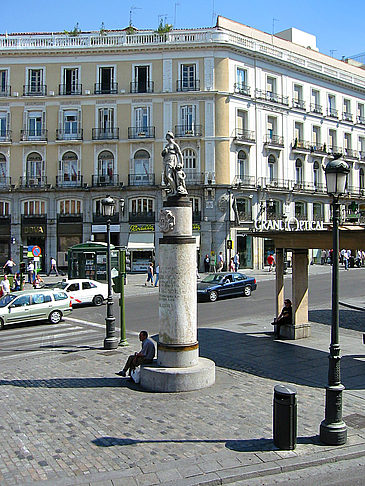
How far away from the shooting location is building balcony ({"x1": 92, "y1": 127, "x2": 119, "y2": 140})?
41812 mm

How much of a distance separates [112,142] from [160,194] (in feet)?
20.0

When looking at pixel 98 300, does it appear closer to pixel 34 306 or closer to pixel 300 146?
pixel 34 306

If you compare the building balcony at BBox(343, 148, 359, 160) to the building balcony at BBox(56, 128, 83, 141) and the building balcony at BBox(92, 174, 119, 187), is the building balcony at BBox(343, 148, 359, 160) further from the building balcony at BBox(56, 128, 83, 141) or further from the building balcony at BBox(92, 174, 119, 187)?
the building balcony at BBox(56, 128, 83, 141)

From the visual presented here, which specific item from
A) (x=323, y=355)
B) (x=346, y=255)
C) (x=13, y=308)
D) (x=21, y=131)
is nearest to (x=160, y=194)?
(x=21, y=131)

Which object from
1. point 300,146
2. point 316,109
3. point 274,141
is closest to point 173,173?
point 274,141

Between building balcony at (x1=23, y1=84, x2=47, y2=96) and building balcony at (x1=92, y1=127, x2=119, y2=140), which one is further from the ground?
building balcony at (x1=23, y1=84, x2=47, y2=96)

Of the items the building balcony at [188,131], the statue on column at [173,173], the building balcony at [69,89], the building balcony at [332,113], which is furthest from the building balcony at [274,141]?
the statue on column at [173,173]

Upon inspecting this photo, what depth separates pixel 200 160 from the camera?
41.6 m

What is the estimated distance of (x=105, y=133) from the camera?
138 ft

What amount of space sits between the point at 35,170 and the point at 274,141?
21476 mm

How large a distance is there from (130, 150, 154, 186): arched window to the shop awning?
434 centimetres

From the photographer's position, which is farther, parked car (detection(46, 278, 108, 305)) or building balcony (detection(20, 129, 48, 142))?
building balcony (detection(20, 129, 48, 142))

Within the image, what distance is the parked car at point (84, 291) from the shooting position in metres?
24.4

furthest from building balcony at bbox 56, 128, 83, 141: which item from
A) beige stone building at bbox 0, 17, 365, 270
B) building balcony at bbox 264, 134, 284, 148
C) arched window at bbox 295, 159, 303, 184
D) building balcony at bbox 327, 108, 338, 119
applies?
building balcony at bbox 327, 108, 338, 119
